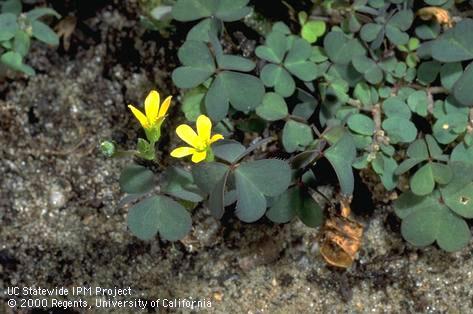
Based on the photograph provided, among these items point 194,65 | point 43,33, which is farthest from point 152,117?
point 43,33

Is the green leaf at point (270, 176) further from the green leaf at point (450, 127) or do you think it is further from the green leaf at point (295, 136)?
the green leaf at point (450, 127)

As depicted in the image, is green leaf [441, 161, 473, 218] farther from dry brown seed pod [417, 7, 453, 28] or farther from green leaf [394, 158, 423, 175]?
dry brown seed pod [417, 7, 453, 28]

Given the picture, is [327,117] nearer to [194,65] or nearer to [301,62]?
[301,62]

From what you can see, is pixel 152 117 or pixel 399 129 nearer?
pixel 152 117

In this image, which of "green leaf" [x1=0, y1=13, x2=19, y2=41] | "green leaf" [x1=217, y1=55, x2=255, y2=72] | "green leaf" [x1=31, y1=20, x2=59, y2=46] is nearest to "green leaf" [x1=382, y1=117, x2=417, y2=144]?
"green leaf" [x1=217, y1=55, x2=255, y2=72]

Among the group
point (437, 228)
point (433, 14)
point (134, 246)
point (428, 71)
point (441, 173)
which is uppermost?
point (433, 14)

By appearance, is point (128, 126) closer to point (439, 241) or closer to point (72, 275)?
point (72, 275)

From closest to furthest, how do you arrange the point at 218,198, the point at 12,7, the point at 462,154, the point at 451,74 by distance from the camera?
the point at 218,198
the point at 462,154
the point at 451,74
the point at 12,7
